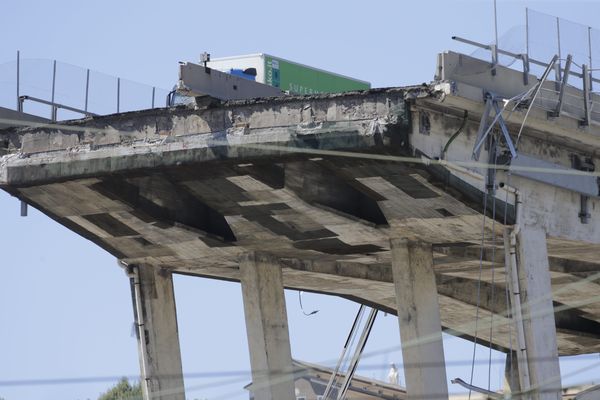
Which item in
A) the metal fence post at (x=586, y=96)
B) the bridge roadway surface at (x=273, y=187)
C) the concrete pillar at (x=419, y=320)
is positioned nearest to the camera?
the bridge roadway surface at (x=273, y=187)

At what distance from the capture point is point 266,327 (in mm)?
45781

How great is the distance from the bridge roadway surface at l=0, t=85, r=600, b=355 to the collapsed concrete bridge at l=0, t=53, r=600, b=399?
5 centimetres

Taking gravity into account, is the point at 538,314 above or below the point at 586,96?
below

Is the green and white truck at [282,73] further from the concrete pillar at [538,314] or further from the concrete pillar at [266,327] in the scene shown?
the concrete pillar at [538,314]

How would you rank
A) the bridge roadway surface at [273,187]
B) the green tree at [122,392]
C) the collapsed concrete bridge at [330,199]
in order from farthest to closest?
the green tree at [122,392] → the collapsed concrete bridge at [330,199] → the bridge roadway surface at [273,187]

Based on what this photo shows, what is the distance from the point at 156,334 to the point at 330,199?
8.93 metres

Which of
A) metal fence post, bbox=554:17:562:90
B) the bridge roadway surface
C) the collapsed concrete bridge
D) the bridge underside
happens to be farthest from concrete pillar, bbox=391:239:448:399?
metal fence post, bbox=554:17:562:90

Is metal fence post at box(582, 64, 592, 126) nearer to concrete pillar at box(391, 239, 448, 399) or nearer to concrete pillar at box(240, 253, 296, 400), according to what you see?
concrete pillar at box(391, 239, 448, 399)

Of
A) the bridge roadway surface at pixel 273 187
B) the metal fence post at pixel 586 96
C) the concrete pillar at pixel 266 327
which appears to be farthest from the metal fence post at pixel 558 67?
the concrete pillar at pixel 266 327

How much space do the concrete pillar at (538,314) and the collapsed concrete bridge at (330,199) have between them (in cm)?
4

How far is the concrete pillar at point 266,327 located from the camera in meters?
45.6

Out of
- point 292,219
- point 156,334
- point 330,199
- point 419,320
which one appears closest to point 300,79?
point 292,219

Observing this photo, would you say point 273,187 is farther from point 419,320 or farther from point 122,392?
point 122,392

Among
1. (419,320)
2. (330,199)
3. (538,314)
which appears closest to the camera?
(538,314)
